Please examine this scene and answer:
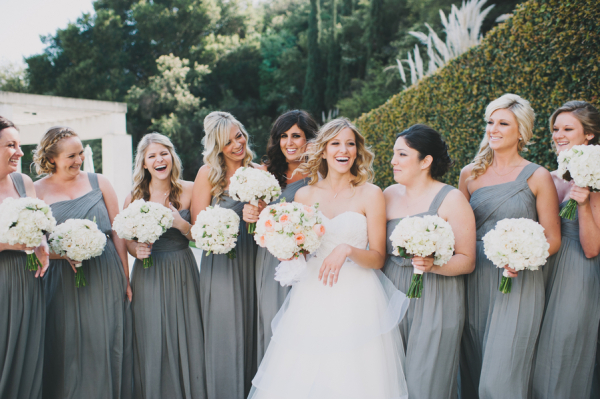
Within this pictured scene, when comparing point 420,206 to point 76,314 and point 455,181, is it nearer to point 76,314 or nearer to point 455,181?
point 76,314

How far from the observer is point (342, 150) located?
14.3ft

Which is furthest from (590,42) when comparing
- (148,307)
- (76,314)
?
(76,314)

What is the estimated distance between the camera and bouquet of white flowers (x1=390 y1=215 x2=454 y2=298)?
138 inches

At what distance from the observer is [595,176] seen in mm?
3473

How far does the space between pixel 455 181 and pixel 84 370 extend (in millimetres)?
6780

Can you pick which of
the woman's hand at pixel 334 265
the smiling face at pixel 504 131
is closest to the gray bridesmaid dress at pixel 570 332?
the smiling face at pixel 504 131

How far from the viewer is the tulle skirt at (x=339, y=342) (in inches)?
148

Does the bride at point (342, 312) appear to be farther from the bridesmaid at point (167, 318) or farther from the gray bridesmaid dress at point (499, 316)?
Result: the bridesmaid at point (167, 318)

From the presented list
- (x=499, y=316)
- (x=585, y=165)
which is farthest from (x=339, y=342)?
(x=585, y=165)

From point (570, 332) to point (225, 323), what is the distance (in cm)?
316

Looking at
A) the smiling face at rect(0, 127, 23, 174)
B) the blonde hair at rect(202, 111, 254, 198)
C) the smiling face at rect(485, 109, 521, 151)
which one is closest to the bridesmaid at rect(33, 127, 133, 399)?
the smiling face at rect(0, 127, 23, 174)

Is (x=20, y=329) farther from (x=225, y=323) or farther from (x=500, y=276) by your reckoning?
(x=500, y=276)

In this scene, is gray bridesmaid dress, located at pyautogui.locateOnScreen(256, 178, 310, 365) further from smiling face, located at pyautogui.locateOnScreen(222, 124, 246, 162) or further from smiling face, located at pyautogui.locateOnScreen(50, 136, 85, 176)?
smiling face, located at pyautogui.locateOnScreen(50, 136, 85, 176)

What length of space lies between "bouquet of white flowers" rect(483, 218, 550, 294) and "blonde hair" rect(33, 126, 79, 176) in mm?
4164
